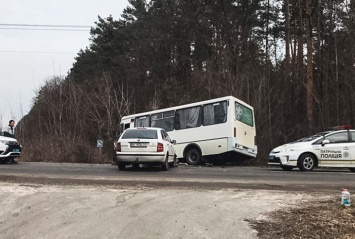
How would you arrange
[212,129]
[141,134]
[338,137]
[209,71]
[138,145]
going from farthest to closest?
[209,71] < [212,129] < [338,137] < [141,134] < [138,145]

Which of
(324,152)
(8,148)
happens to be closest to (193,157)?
(324,152)

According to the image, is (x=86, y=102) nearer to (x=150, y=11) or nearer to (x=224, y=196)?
(x=150, y=11)

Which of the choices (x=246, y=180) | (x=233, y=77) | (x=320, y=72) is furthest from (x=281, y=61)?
(x=246, y=180)

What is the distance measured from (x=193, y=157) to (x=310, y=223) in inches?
621

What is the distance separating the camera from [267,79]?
32.8 metres

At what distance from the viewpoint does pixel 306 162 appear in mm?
18891

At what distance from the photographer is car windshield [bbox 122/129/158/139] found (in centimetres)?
1706

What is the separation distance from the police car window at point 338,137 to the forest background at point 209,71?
6.65 m

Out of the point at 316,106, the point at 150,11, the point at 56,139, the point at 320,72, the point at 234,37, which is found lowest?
the point at 56,139

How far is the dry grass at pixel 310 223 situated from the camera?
23.3 feet

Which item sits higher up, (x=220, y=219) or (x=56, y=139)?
(x=56, y=139)

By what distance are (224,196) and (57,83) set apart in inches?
1854

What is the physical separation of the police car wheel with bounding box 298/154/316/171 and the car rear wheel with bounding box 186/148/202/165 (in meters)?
5.57

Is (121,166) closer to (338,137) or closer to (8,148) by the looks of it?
(8,148)
